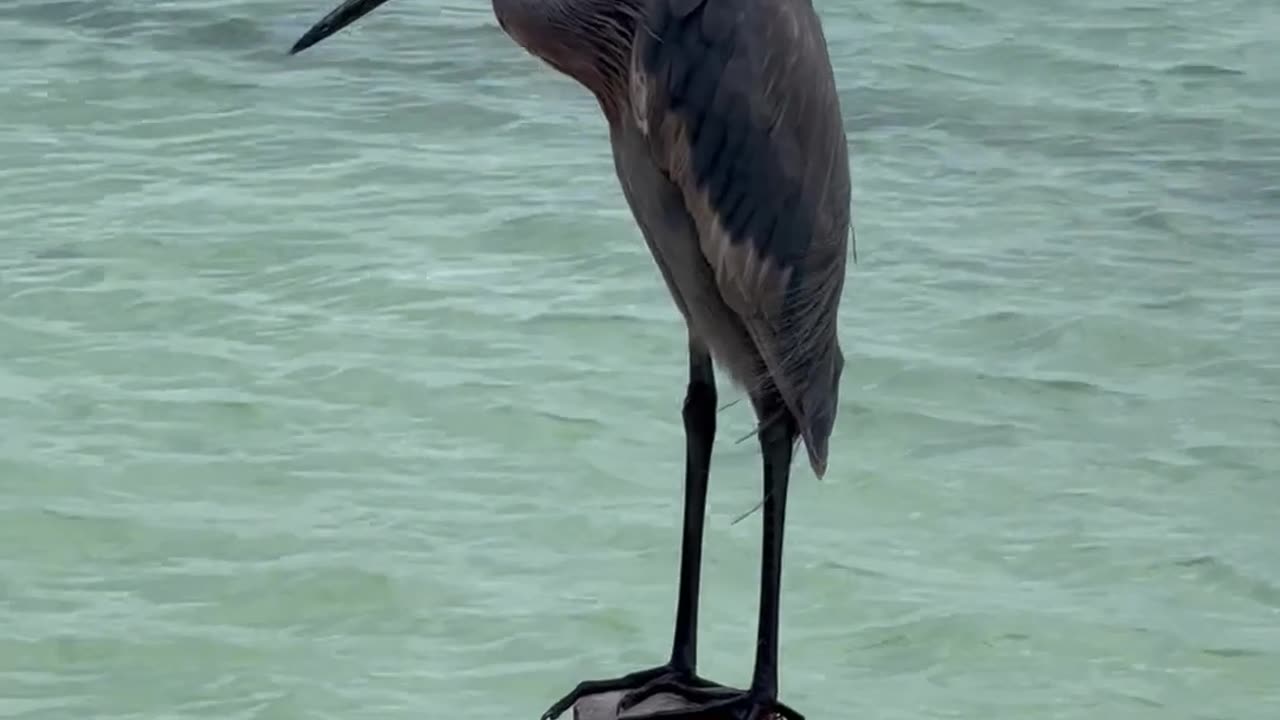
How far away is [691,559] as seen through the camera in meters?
3.19

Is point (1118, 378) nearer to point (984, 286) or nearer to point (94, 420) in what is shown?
point (984, 286)

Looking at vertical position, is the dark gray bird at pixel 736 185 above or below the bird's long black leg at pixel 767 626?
above

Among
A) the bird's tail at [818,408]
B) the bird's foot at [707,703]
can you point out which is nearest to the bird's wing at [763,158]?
the bird's tail at [818,408]

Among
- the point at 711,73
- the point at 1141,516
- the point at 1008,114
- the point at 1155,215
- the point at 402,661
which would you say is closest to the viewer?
the point at 711,73

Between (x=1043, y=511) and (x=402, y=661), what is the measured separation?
5.03 ft

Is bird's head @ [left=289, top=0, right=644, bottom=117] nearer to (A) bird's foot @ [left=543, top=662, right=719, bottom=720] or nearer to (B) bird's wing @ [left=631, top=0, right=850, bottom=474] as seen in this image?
(B) bird's wing @ [left=631, top=0, right=850, bottom=474]

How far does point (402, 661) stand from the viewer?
474 cm

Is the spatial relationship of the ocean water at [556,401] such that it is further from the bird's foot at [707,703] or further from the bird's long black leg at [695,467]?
the bird's foot at [707,703]

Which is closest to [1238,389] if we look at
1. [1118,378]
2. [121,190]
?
[1118,378]

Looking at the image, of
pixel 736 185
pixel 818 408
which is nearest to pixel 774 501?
pixel 818 408

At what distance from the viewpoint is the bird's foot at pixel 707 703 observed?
2951mm

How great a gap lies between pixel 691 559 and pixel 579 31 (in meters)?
0.71

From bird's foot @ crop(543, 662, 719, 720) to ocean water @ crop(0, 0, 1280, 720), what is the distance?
1515 millimetres

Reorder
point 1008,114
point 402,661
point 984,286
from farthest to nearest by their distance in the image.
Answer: point 1008,114 → point 984,286 → point 402,661
